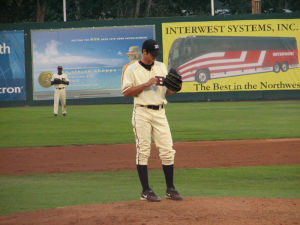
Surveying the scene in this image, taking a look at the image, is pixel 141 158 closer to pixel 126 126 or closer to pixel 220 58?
pixel 126 126

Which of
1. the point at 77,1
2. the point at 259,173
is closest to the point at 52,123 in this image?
the point at 259,173

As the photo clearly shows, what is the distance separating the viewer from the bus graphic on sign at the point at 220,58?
34219 mm

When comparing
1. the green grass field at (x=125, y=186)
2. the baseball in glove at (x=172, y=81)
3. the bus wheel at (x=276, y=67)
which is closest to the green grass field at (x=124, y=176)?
the green grass field at (x=125, y=186)

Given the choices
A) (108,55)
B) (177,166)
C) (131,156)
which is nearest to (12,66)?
(108,55)

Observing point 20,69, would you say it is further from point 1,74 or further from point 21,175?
point 21,175

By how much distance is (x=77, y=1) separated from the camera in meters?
53.8

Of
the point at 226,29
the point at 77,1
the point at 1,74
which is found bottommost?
the point at 1,74

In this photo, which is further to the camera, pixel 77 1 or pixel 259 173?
pixel 77 1

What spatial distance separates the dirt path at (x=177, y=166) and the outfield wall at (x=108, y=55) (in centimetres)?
1836

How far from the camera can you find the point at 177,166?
39.7 ft

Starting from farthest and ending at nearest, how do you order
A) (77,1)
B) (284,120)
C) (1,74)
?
(77,1)
(1,74)
(284,120)

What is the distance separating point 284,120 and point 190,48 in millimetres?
13373

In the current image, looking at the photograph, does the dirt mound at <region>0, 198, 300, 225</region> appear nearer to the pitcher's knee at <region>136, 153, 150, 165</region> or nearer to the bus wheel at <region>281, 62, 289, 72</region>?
the pitcher's knee at <region>136, 153, 150, 165</region>

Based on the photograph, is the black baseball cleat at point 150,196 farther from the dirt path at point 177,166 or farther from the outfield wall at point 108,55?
the outfield wall at point 108,55
